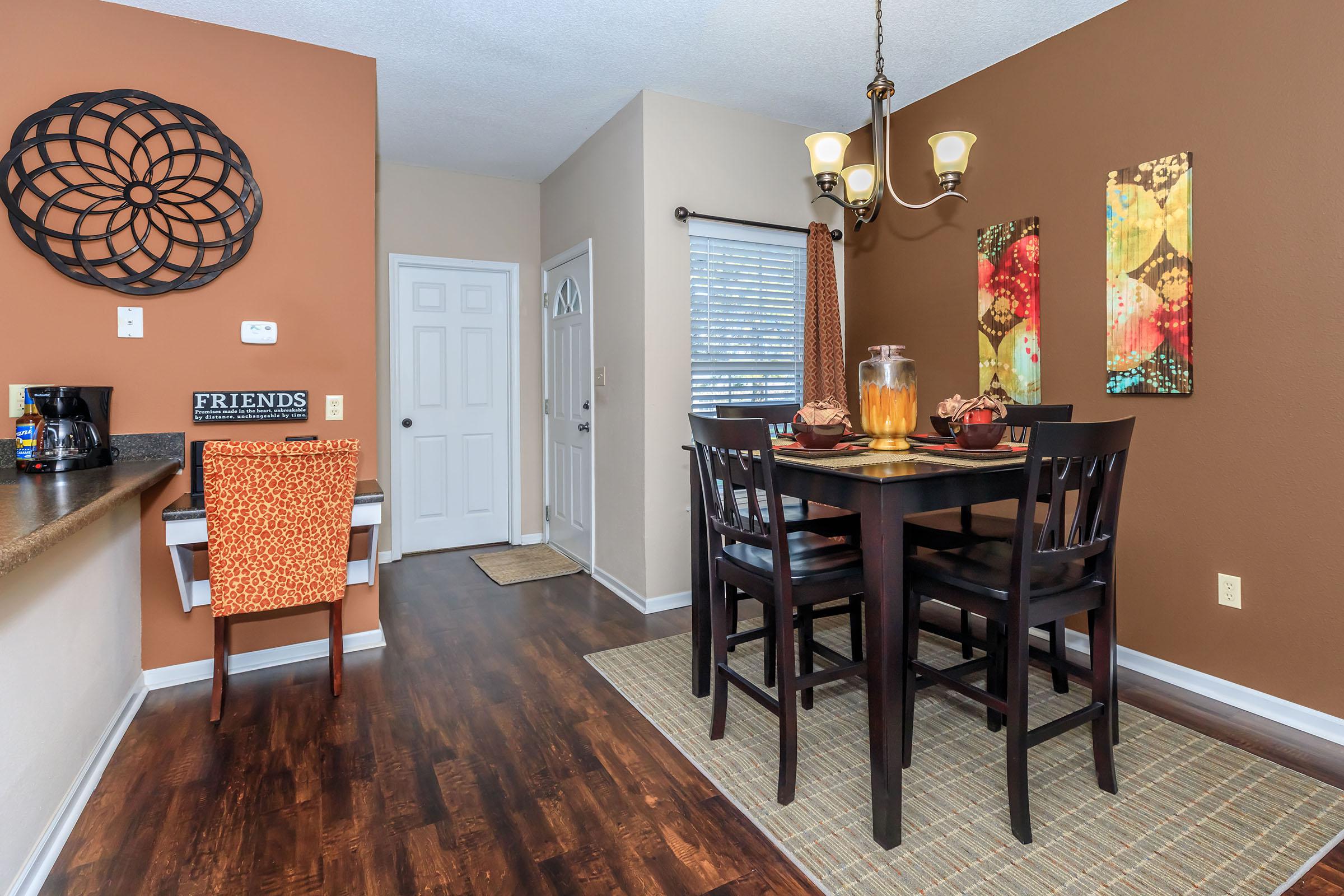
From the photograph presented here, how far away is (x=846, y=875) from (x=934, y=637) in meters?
1.67

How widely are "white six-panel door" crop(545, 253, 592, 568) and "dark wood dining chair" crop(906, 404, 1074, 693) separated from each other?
2189 millimetres

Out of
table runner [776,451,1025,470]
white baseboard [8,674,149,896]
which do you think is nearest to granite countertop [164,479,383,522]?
white baseboard [8,674,149,896]

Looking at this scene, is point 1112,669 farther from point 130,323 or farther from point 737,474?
point 130,323

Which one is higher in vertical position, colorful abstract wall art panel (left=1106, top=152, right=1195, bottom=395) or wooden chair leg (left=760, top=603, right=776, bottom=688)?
colorful abstract wall art panel (left=1106, top=152, right=1195, bottom=395)

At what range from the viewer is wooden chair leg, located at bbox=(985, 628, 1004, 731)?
2152mm

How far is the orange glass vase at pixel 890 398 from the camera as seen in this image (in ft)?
7.28

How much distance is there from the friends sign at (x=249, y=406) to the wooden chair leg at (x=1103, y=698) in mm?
2962

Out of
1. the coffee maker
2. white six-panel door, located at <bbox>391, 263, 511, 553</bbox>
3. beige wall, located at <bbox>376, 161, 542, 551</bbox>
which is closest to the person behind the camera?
the coffee maker

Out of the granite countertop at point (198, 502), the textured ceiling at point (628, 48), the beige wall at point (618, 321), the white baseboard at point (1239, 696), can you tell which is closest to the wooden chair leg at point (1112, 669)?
the white baseboard at point (1239, 696)

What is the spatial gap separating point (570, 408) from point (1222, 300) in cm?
335

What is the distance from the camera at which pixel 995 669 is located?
7.20 ft

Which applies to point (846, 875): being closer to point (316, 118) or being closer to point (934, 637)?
point (934, 637)

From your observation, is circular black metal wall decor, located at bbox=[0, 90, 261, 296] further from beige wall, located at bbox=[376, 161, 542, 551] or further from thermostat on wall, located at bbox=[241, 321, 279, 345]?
beige wall, located at bbox=[376, 161, 542, 551]

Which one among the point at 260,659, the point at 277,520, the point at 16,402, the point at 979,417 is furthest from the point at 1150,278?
the point at 16,402
